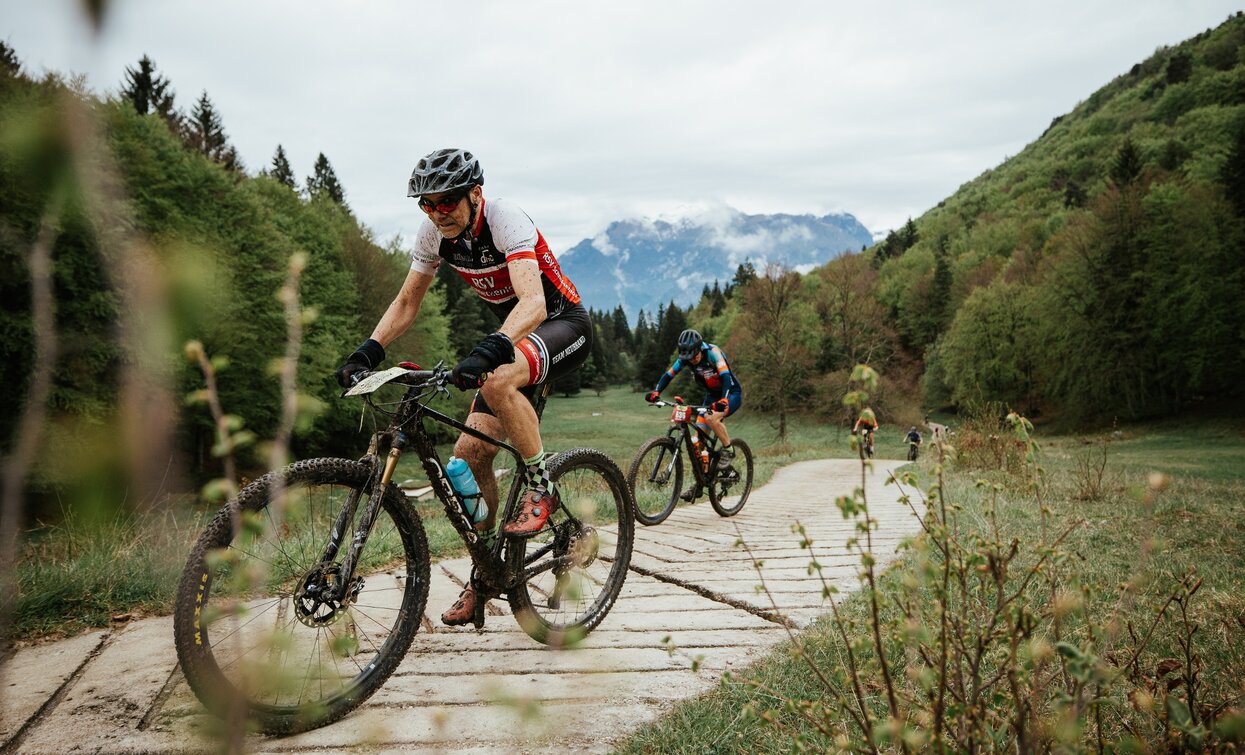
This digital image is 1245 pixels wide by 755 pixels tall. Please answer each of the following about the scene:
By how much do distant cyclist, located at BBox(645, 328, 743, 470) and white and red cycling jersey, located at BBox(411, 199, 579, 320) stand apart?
14.5 ft

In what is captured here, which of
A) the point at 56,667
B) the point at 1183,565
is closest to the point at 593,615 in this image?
the point at 56,667

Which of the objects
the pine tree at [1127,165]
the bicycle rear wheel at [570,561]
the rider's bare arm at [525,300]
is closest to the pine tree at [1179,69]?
the pine tree at [1127,165]

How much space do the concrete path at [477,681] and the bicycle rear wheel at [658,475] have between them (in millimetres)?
3132

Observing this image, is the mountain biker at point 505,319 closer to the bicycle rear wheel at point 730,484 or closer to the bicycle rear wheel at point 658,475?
the bicycle rear wheel at point 658,475

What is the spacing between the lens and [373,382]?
284cm

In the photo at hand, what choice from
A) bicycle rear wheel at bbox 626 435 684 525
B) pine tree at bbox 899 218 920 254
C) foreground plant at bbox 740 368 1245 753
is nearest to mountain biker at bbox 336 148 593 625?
foreground plant at bbox 740 368 1245 753

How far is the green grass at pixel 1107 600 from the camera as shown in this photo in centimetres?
242

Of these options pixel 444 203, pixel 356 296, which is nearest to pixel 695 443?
pixel 444 203

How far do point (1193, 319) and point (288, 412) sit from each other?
48.7 meters

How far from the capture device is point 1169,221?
125 ft

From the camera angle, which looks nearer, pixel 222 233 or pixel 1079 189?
pixel 222 233

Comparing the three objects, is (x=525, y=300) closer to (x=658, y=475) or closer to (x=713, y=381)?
(x=658, y=475)

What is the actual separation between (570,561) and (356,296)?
111 feet

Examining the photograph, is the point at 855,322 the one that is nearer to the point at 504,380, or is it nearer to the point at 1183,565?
the point at 1183,565
